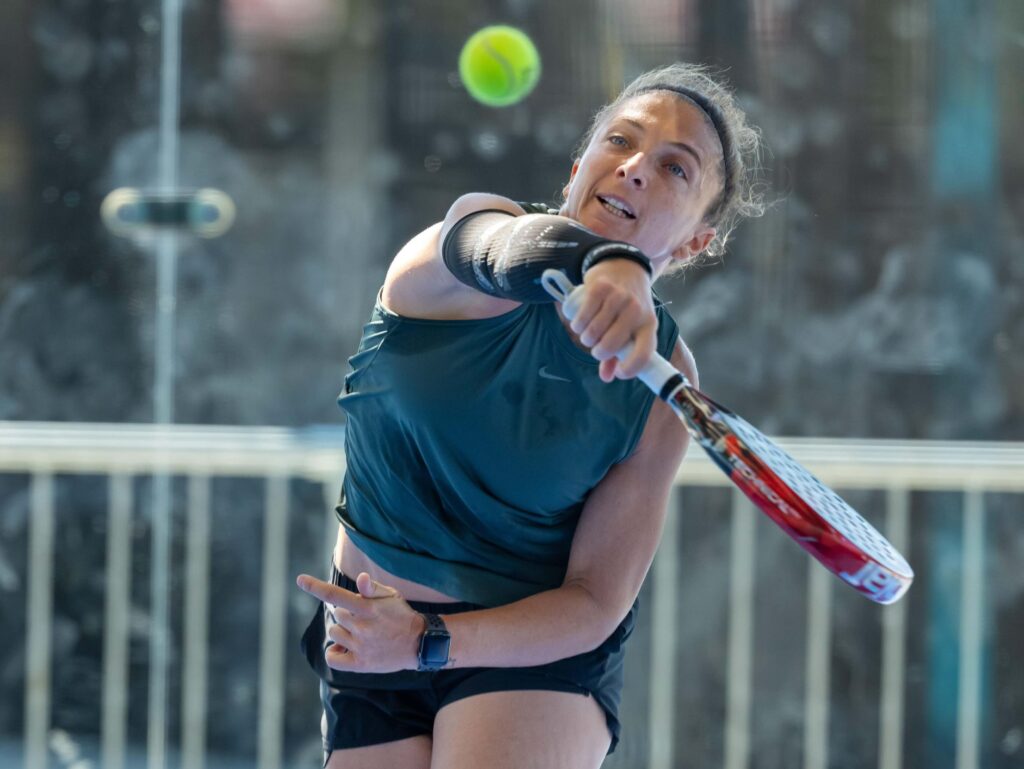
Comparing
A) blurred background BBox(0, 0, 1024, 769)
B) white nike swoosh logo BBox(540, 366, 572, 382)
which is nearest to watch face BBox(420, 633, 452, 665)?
white nike swoosh logo BBox(540, 366, 572, 382)

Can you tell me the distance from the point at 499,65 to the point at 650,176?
1.32 m

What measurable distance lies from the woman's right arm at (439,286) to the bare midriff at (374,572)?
0.29 m

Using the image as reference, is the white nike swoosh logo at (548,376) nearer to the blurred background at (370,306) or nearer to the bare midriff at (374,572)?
the bare midriff at (374,572)

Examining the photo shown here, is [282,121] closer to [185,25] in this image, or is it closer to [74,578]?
[185,25]

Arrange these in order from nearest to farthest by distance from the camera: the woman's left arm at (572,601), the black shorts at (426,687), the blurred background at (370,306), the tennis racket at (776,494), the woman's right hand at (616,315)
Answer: the woman's right hand at (616,315), the tennis racket at (776,494), the woman's left arm at (572,601), the black shorts at (426,687), the blurred background at (370,306)

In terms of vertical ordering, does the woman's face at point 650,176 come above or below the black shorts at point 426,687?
above

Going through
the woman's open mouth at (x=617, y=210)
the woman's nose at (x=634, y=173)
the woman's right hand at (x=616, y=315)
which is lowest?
the woman's right hand at (x=616, y=315)

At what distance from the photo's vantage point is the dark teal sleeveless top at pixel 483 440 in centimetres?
129

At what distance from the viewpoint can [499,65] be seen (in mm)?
2551

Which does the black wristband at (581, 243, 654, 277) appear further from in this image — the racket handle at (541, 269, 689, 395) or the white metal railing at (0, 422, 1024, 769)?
the white metal railing at (0, 422, 1024, 769)

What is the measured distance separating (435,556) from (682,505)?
1272mm

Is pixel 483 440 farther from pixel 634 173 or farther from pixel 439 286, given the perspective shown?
pixel 634 173

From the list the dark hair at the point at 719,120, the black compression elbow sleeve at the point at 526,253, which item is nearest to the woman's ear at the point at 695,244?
the dark hair at the point at 719,120

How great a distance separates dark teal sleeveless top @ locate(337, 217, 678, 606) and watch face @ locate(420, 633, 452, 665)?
0.11 m
